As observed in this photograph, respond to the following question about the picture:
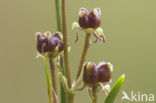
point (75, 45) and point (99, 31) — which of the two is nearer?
point (99, 31)

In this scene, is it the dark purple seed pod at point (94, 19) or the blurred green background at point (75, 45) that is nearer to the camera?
the dark purple seed pod at point (94, 19)

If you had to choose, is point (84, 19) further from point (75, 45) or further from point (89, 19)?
point (75, 45)

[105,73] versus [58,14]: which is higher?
[58,14]

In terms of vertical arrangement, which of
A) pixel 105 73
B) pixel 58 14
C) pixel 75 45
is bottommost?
pixel 75 45

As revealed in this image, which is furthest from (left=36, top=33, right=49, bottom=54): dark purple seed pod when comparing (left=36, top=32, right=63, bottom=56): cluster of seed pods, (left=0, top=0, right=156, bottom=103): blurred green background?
(left=0, top=0, right=156, bottom=103): blurred green background

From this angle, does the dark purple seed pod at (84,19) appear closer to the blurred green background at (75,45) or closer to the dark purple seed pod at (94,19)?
the dark purple seed pod at (94,19)

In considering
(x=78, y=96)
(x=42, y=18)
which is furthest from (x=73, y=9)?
(x=78, y=96)

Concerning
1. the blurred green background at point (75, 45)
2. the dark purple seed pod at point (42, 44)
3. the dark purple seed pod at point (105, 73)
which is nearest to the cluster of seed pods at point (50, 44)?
the dark purple seed pod at point (42, 44)

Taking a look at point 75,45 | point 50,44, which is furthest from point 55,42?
point 75,45
